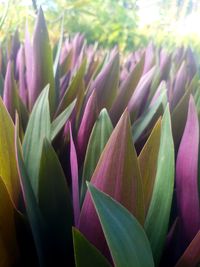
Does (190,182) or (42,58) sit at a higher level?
(42,58)

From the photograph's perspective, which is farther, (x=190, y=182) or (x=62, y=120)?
(x=62, y=120)

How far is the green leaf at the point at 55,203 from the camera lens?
354 millimetres

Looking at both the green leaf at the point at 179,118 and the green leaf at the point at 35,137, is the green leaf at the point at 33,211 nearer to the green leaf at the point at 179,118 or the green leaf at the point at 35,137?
the green leaf at the point at 35,137

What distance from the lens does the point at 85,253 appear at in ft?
0.91

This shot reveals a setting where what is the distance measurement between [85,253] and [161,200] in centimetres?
9

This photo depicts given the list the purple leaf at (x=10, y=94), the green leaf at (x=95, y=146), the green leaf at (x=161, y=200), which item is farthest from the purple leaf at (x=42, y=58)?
the green leaf at (x=161, y=200)

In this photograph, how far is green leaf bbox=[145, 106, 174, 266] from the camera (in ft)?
1.11

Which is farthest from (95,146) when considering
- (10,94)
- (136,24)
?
(136,24)

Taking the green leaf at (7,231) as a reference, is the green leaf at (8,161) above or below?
above

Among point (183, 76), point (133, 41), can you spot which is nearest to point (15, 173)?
point (183, 76)

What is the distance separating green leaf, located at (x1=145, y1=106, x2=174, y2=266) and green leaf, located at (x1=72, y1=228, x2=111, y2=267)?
0.23 ft

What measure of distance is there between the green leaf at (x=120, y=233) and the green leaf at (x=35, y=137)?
13 cm

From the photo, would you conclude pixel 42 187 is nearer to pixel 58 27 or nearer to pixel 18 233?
pixel 18 233

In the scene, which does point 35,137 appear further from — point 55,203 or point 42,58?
point 42,58
